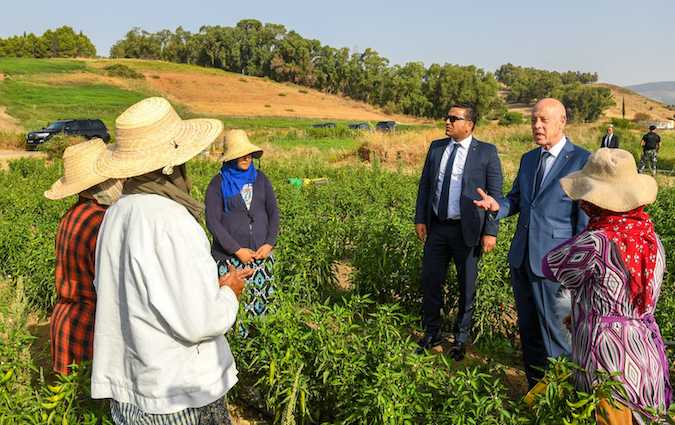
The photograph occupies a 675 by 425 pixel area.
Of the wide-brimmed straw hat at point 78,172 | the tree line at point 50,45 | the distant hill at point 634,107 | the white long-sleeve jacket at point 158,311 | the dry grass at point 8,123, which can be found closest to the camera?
the white long-sleeve jacket at point 158,311

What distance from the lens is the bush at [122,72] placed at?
2350 inches

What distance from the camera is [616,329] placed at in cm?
207

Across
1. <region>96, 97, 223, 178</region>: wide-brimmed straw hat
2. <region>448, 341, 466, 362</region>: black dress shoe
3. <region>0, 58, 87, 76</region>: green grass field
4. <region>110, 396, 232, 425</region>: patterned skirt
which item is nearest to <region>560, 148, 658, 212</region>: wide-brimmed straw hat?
<region>96, 97, 223, 178</region>: wide-brimmed straw hat

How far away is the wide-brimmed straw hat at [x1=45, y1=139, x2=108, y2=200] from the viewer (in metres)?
2.38

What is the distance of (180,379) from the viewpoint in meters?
1.79

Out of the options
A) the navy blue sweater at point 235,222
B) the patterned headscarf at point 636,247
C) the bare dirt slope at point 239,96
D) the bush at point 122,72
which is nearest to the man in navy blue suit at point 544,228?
the patterned headscarf at point 636,247

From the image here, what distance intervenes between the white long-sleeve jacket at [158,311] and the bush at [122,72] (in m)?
64.1

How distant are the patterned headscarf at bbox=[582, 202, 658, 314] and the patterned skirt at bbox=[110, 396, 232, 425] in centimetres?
165

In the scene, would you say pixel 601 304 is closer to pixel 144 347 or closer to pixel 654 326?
pixel 654 326

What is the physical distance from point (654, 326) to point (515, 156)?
19069 millimetres

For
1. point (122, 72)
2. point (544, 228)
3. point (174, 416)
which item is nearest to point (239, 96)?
point (122, 72)

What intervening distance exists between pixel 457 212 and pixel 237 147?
1623 mm

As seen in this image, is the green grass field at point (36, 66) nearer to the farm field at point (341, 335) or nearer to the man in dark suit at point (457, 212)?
the farm field at point (341, 335)

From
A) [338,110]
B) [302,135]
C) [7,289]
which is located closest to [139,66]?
[338,110]
